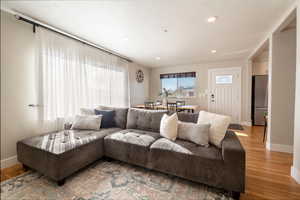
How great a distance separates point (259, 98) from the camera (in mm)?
4406

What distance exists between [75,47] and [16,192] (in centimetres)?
255

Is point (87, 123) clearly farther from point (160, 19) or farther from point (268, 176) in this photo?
point (268, 176)

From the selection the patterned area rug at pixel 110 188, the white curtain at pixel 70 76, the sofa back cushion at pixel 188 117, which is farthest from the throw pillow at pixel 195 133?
the white curtain at pixel 70 76

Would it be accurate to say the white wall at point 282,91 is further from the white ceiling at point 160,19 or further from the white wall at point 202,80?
the white wall at point 202,80

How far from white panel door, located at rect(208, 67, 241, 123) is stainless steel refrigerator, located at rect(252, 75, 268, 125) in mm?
450

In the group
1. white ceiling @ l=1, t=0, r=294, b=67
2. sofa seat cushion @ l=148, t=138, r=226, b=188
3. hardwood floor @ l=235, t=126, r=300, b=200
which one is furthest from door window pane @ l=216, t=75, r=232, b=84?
sofa seat cushion @ l=148, t=138, r=226, b=188

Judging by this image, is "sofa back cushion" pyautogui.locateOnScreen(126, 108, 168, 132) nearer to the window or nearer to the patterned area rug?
the patterned area rug

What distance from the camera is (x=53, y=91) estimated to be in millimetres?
2408

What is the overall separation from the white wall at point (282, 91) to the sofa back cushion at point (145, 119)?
2148 millimetres

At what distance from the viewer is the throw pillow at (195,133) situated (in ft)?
5.69

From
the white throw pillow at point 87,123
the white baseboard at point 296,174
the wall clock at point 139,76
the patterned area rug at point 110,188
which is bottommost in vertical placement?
the patterned area rug at point 110,188

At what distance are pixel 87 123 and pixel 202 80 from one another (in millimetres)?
4378

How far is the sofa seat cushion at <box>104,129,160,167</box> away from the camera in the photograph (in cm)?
181

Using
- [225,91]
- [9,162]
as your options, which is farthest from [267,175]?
[9,162]
